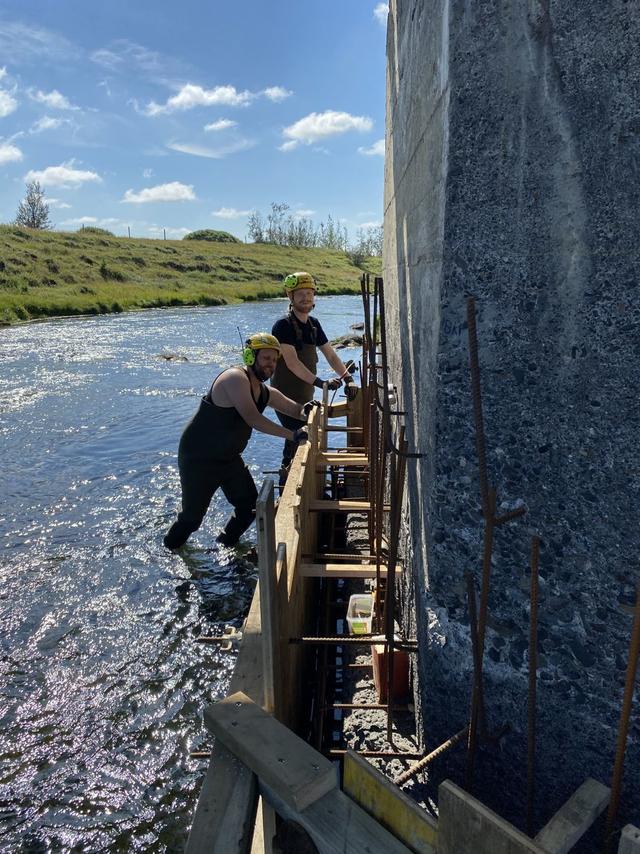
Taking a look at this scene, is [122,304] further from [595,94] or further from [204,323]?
[595,94]

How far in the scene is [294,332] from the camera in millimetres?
7301

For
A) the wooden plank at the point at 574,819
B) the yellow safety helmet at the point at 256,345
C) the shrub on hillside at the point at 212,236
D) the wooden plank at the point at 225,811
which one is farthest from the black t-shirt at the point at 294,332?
the shrub on hillside at the point at 212,236

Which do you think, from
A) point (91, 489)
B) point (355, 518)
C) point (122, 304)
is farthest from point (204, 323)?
point (355, 518)

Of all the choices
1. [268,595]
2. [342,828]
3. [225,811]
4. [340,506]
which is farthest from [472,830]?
[340,506]

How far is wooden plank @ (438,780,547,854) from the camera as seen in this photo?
1671 mm

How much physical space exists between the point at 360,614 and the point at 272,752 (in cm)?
256

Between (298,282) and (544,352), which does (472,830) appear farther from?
(298,282)

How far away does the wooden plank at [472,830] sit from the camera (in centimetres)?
167

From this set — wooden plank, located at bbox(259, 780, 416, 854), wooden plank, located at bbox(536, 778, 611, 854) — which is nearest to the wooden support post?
wooden plank, located at bbox(259, 780, 416, 854)

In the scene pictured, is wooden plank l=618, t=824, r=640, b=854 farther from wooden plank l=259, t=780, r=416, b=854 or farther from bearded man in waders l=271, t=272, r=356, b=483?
bearded man in waders l=271, t=272, r=356, b=483

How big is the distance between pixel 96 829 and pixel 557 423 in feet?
11.8

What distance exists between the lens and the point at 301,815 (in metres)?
2.17

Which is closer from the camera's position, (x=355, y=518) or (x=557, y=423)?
(x=557, y=423)

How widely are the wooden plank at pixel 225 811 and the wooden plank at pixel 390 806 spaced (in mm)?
376
